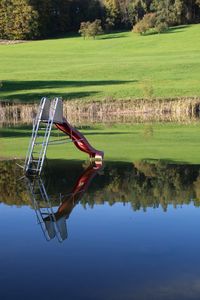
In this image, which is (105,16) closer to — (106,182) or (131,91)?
(131,91)

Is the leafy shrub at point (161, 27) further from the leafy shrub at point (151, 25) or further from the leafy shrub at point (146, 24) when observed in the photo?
the leafy shrub at point (146, 24)

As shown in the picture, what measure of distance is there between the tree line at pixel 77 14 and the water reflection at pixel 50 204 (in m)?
75.0

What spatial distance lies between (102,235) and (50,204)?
347cm

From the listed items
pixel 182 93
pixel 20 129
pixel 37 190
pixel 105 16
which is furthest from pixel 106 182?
pixel 105 16

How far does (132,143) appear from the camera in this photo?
2914cm

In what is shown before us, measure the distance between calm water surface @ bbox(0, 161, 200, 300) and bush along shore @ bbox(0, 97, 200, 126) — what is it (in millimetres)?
23408

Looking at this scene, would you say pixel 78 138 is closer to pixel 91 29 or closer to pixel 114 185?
pixel 114 185

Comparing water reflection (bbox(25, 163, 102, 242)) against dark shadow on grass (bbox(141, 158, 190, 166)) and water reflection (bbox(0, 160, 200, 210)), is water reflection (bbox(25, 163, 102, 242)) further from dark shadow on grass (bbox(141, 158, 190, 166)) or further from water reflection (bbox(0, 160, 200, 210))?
dark shadow on grass (bbox(141, 158, 190, 166))

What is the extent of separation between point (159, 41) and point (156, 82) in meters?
28.3

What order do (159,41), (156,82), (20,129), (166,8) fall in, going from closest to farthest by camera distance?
(20,129) < (156,82) < (159,41) < (166,8)

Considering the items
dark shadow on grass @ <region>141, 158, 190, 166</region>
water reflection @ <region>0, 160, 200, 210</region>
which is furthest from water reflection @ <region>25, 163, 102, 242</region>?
dark shadow on grass @ <region>141, 158, 190, 166</region>

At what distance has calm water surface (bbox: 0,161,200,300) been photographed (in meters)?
9.98

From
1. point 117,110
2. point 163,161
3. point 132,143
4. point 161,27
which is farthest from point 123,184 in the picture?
point 161,27

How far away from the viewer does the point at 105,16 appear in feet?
334
